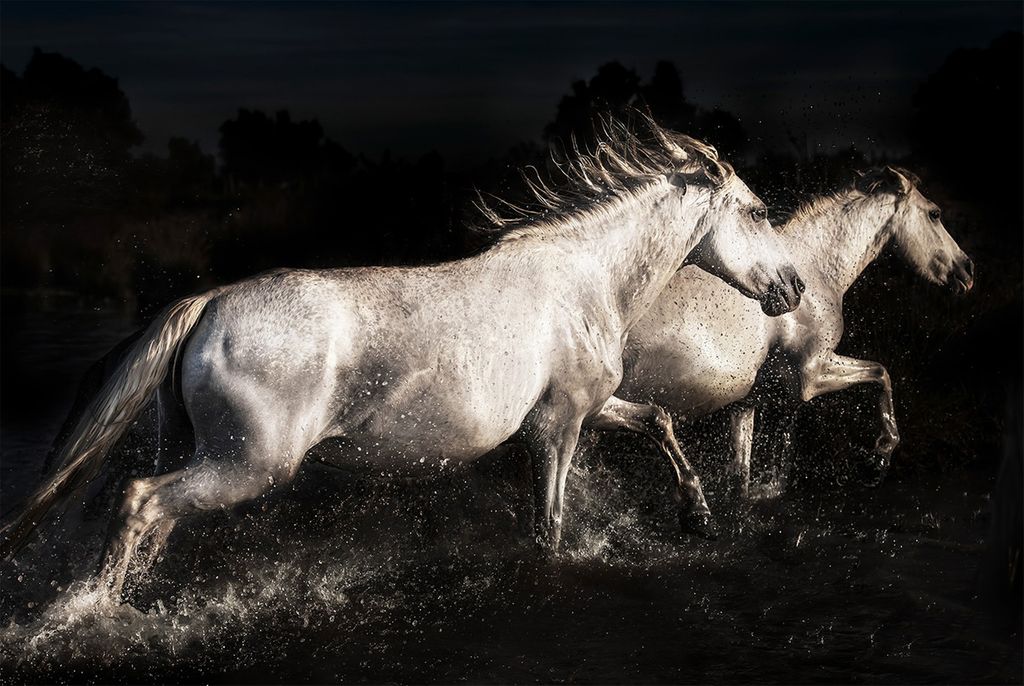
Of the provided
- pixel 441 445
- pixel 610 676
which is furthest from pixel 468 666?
pixel 441 445

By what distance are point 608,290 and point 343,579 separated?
1.75 meters

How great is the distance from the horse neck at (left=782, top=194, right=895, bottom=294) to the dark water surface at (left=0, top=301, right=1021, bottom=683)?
1259mm

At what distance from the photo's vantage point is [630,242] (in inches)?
219

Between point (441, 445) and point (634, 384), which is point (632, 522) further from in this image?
point (441, 445)

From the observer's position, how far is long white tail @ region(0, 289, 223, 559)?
4633 millimetres

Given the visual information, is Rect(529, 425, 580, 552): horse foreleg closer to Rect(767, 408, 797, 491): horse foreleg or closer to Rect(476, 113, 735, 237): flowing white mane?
Rect(476, 113, 735, 237): flowing white mane

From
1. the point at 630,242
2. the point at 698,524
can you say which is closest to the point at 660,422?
the point at 698,524

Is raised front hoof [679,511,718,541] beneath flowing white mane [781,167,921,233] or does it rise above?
beneath

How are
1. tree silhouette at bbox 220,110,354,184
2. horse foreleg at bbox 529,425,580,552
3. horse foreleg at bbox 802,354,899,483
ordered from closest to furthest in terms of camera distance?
1. horse foreleg at bbox 529,425,580,552
2. horse foreleg at bbox 802,354,899,483
3. tree silhouette at bbox 220,110,354,184

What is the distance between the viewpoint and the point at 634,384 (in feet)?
20.9

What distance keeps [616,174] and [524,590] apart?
1.89 meters

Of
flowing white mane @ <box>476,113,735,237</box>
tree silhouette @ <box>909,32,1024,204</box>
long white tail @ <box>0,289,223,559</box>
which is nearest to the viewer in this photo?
long white tail @ <box>0,289,223,559</box>

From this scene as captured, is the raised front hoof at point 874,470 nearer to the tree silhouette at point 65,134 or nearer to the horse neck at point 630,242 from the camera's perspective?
the horse neck at point 630,242

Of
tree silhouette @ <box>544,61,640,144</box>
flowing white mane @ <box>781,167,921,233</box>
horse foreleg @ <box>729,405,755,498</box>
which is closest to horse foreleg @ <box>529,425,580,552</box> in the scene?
horse foreleg @ <box>729,405,755,498</box>
